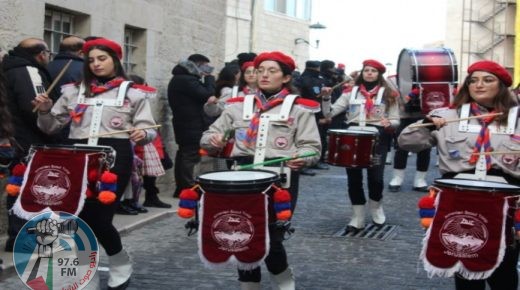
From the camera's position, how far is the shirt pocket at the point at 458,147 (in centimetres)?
541

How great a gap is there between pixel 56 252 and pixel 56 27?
15.7 ft

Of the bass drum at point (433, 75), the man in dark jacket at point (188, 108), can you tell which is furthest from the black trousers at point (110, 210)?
the bass drum at point (433, 75)

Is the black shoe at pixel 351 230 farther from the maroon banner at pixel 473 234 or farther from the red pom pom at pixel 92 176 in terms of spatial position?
the maroon banner at pixel 473 234

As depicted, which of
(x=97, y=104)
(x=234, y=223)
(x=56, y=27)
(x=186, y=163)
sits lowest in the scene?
(x=186, y=163)

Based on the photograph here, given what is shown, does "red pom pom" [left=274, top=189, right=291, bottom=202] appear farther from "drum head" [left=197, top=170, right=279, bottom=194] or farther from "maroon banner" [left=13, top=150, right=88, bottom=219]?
"maroon banner" [left=13, top=150, right=88, bottom=219]

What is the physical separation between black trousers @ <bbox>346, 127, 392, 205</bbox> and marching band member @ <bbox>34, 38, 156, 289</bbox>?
11.1 ft

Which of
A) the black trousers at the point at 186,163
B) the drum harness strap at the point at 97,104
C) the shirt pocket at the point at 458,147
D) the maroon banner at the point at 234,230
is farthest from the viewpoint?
the black trousers at the point at 186,163

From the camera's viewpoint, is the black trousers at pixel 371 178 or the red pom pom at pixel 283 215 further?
the black trousers at pixel 371 178

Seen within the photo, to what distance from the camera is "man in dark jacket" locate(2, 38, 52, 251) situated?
7.48 meters

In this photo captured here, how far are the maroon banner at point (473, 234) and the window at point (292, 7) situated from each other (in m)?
24.2

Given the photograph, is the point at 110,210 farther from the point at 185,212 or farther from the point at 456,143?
the point at 456,143

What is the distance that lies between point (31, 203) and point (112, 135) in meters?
0.78

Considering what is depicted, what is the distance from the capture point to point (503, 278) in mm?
5141

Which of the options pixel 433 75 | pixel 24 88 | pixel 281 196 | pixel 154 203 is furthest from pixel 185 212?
pixel 433 75
